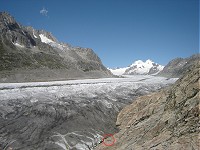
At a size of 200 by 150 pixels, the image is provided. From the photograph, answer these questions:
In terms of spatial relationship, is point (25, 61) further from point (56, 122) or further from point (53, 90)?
point (56, 122)

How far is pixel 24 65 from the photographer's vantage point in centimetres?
11494

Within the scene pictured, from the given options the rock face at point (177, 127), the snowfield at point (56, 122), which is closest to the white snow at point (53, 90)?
the snowfield at point (56, 122)

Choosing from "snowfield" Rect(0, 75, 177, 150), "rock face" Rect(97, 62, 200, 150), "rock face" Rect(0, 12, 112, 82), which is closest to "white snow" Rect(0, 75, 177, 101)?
"snowfield" Rect(0, 75, 177, 150)

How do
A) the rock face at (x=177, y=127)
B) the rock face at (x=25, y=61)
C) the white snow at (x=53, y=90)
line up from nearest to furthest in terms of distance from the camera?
1. the rock face at (x=177, y=127)
2. the white snow at (x=53, y=90)
3. the rock face at (x=25, y=61)

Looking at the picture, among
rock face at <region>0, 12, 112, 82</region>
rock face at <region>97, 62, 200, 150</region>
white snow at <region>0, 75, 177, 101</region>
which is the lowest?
rock face at <region>97, 62, 200, 150</region>

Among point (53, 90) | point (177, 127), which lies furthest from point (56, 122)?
point (53, 90)

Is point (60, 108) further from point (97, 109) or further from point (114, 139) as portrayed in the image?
point (114, 139)

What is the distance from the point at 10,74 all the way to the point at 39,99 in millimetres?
64781

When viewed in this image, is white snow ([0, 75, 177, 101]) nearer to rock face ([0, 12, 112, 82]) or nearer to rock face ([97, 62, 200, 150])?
rock face ([97, 62, 200, 150])

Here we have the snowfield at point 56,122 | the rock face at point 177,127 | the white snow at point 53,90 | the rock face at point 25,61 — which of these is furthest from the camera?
the rock face at point 25,61

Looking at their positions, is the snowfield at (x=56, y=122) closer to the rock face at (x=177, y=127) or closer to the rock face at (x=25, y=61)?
the rock face at (x=177, y=127)

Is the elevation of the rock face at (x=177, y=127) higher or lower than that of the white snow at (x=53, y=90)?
lower

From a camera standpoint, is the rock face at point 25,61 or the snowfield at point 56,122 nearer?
the snowfield at point 56,122

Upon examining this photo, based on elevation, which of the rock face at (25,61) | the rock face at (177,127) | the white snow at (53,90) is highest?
the rock face at (25,61)
